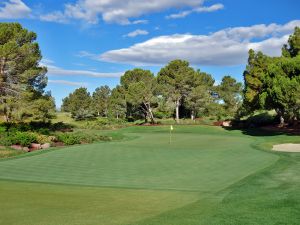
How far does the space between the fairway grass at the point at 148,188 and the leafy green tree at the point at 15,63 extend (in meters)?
14.8

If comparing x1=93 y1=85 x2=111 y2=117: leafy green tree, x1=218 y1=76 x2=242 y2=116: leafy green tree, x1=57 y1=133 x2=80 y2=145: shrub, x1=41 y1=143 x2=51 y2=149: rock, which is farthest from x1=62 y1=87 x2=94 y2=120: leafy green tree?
x1=41 y1=143 x2=51 y2=149: rock

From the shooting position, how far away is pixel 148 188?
40.3 ft

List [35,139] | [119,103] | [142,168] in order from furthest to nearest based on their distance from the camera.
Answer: [119,103] → [35,139] → [142,168]

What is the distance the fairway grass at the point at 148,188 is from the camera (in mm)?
7883

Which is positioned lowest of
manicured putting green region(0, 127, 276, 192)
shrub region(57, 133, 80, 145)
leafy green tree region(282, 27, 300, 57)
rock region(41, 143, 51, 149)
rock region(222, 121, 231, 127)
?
manicured putting green region(0, 127, 276, 192)

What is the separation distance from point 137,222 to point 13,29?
31.9m

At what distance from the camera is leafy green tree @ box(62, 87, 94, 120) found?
81.5 meters

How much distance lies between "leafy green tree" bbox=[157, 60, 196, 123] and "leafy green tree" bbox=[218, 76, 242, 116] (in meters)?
19.2

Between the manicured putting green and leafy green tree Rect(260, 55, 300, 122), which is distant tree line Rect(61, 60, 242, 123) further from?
the manicured putting green

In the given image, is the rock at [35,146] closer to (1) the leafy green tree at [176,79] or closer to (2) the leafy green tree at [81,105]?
(1) the leafy green tree at [176,79]

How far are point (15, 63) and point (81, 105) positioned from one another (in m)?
55.4

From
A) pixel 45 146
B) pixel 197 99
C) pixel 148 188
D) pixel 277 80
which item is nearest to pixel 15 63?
pixel 45 146

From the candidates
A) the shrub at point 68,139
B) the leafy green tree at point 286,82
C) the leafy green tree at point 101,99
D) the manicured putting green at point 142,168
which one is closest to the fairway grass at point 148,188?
the manicured putting green at point 142,168

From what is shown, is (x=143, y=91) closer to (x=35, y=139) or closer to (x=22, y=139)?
(x=35, y=139)
